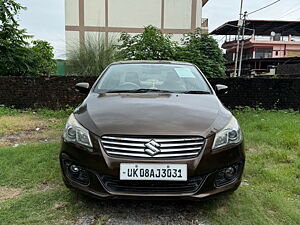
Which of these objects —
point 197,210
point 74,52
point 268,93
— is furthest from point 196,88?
point 74,52

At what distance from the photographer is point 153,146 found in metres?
1.81

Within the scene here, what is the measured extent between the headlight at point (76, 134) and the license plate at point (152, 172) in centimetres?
31

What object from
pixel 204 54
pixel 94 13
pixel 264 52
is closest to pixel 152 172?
pixel 204 54

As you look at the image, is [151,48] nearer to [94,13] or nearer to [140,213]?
[140,213]

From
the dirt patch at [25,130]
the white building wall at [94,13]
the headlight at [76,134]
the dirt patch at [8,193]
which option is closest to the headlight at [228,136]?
the headlight at [76,134]

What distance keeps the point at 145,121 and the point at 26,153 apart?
2161mm

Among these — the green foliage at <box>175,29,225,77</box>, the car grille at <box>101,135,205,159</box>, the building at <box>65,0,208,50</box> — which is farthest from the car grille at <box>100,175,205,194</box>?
the building at <box>65,0,208,50</box>

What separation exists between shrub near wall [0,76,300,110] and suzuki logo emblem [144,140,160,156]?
5024 mm

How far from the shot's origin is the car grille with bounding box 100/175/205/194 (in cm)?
182

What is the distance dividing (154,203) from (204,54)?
7.04 meters

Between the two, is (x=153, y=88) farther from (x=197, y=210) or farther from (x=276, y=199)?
(x=276, y=199)

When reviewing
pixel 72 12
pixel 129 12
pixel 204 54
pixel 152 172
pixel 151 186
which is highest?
pixel 129 12

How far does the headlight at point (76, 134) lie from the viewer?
1919mm

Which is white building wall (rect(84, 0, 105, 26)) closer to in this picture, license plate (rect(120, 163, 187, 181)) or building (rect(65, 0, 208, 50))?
building (rect(65, 0, 208, 50))
